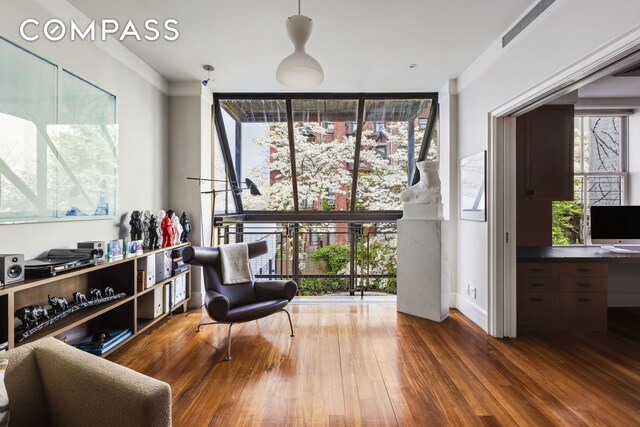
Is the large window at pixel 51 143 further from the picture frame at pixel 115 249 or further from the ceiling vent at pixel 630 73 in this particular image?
the ceiling vent at pixel 630 73

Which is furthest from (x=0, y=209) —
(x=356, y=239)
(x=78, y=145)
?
(x=356, y=239)

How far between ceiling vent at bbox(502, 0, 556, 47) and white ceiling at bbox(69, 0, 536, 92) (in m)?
0.06

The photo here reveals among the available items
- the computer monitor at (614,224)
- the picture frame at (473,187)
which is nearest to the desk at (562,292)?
the computer monitor at (614,224)

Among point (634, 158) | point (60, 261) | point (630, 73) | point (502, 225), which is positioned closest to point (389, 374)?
point (502, 225)

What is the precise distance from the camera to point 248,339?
122 inches

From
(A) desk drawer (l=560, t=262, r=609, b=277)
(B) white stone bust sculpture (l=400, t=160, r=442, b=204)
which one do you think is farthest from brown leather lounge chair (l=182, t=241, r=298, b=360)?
(A) desk drawer (l=560, t=262, r=609, b=277)

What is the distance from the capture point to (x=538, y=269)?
10.7 feet

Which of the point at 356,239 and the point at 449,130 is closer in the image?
the point at 449,130

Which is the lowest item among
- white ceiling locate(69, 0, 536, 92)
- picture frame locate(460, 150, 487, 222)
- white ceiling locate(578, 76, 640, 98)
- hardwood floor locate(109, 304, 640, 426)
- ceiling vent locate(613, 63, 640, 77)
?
hardwood floor locate(109, 304, 640, 426)

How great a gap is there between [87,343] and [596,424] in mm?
3481

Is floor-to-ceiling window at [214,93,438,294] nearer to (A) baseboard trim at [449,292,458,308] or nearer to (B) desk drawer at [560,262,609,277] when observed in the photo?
(A) baseboard trim at [449,292,458,308]

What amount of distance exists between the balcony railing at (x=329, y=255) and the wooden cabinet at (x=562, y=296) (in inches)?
76.3

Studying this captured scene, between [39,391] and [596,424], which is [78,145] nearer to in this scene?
[39,391]

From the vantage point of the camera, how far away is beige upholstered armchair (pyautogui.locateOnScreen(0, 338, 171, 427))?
43.7 inches
